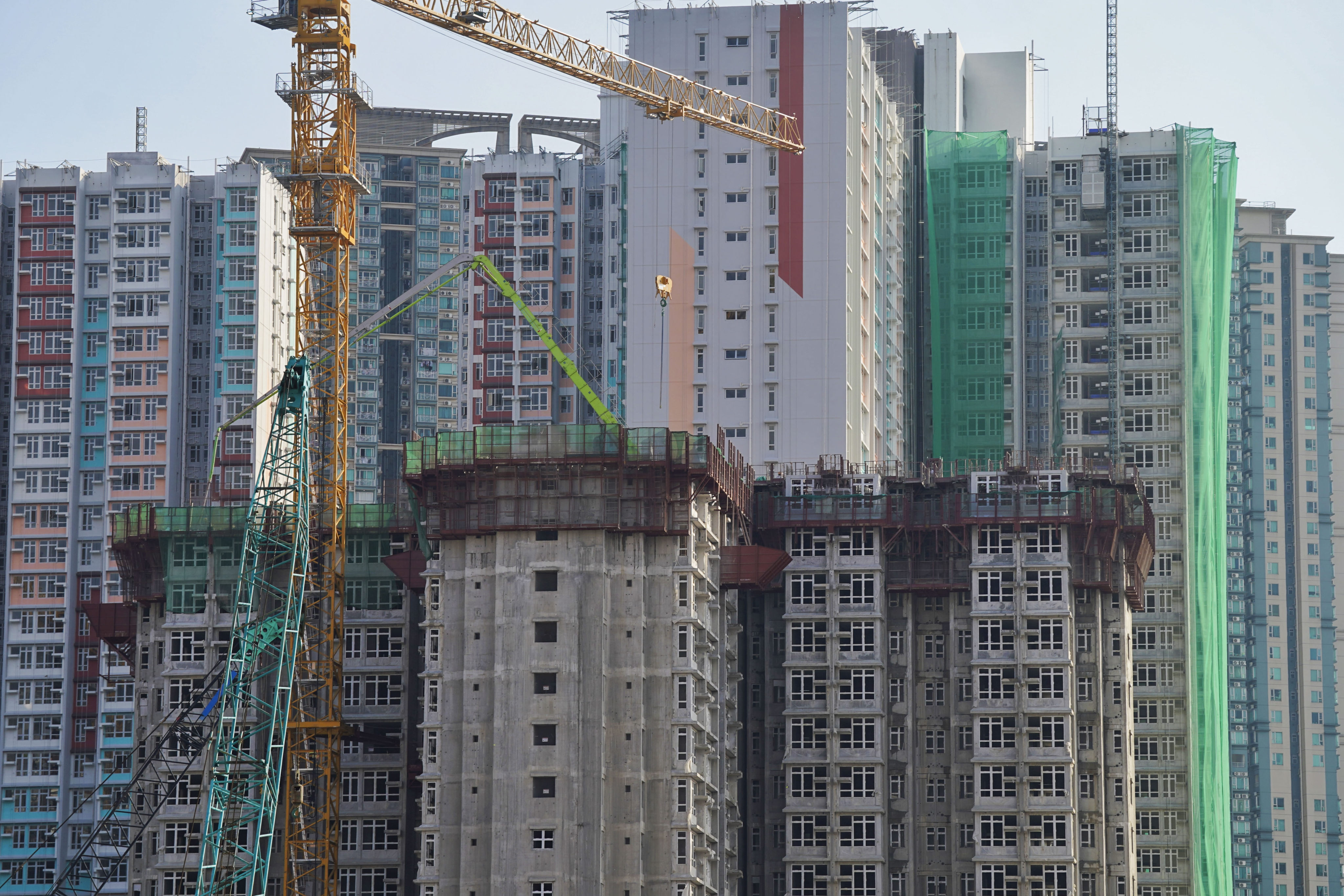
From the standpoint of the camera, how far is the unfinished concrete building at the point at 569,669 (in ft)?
598

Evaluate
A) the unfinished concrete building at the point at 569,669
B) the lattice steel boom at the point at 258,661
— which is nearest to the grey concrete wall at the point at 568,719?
the unfinished concrete building at the point at 569,669

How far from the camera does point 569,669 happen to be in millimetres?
184250

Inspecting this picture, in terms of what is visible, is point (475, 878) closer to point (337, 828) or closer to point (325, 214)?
point (337, 828)

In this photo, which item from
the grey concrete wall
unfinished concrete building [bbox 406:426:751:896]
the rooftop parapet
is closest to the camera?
the grey concrete wall

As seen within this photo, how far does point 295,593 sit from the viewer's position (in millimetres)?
195125

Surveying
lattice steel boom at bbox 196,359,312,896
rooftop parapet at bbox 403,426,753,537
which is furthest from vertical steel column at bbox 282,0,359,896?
rooftop parapet at bbox 403,426,753,537

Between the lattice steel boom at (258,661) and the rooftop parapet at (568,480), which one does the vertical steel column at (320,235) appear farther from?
the rooftop parapet at (568,480)

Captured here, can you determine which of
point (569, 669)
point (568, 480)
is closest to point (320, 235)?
point (568, 480)

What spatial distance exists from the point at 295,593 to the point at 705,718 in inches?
1302

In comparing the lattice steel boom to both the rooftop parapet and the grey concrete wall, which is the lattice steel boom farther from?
the rooftop parapet

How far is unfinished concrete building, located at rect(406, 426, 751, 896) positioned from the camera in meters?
182

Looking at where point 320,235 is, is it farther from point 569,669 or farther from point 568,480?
point 569,669

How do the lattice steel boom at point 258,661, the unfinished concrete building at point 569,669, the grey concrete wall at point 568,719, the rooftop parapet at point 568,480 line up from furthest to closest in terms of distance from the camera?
the rooftop parapet at point 568,480 < the lattice steel boom at point 258,661 < the unfinished concrete building at point 569,669 < the grey concrete wall at point 568,719

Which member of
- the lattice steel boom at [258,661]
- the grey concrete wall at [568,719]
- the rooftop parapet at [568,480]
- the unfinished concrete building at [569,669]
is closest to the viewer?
the grey concrete wall at [568,719]
